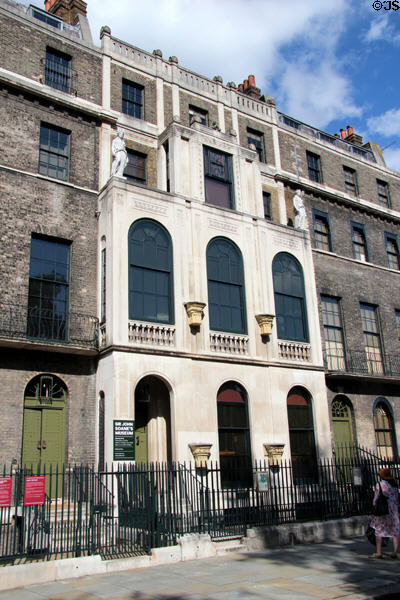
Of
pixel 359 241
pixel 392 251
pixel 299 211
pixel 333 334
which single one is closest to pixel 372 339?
pixel 333 334

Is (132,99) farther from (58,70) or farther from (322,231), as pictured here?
(322,231)

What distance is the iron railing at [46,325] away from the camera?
16.2 meters

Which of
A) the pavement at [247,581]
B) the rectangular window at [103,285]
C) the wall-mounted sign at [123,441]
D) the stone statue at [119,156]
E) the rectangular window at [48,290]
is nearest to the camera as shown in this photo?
the pavement at [247,581]

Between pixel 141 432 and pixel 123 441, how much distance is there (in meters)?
2.45

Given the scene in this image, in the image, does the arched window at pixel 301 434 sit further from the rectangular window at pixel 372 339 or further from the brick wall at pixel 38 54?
the brick wall at pixel 38 54

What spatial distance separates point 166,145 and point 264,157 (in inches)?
240

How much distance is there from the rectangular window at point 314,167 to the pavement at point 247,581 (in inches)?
755

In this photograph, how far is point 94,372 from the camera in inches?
685

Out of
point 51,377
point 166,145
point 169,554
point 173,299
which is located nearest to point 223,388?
point 173,299

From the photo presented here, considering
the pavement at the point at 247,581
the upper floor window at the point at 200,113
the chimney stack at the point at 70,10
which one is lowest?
the pavement at the point at 247,581

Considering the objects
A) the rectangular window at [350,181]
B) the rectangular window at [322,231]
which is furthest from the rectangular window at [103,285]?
the rectangular window at [350,181]

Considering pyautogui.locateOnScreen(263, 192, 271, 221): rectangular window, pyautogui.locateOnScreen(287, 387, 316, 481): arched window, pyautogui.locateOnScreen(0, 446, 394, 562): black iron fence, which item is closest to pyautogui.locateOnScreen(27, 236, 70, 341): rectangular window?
pyautogui.locateOnScreen(0, 446, 394, 562): black iron fence

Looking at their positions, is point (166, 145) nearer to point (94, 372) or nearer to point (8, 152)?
point (8, 152)

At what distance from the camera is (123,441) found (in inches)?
609
